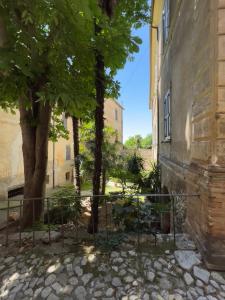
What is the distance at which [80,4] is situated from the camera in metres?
3.04

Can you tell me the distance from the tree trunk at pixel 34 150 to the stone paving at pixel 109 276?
2445 millimetres

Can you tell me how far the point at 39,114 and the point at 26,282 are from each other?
3.93 m

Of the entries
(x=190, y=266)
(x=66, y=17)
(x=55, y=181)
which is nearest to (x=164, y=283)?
(x=190, y=266)

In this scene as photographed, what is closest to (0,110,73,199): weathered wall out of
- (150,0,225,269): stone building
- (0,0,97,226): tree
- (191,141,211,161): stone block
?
(0,0,97,226): tree

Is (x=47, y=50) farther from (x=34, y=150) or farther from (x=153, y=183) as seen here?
(x=153, y=183)

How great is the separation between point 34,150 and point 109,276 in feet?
13.0

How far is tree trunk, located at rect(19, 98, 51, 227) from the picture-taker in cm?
587

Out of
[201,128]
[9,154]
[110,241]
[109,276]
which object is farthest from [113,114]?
[109,276]

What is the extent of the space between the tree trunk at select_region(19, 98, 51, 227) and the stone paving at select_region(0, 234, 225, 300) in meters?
2.44

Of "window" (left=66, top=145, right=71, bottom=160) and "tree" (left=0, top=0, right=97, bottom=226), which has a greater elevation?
"tree" (left=0, top=0, right=97, bottom=226)

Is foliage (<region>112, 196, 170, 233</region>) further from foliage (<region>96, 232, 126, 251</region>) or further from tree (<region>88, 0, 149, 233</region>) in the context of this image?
tree (<region>88, 0, 149, 233</region>)

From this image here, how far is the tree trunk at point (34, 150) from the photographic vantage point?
231 inches

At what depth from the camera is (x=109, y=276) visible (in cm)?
315

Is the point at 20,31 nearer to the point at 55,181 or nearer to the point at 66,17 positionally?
the point at 66,17
